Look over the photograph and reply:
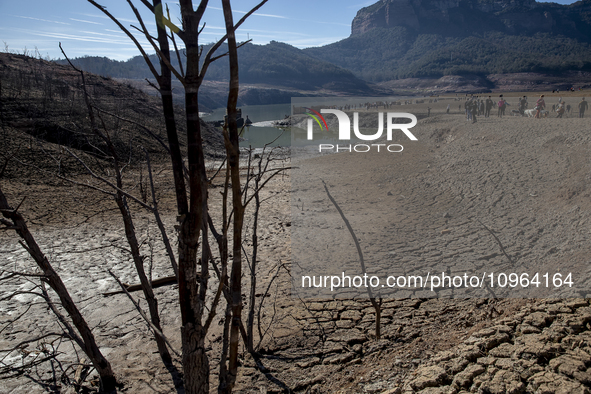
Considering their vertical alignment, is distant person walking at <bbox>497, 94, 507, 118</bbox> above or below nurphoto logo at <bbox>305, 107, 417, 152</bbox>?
above

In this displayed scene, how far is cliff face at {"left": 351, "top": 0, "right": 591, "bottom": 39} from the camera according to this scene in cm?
15338

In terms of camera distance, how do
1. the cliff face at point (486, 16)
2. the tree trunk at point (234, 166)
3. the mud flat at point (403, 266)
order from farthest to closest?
the cliff face at point (486, 16), the mud flat at point (403, 266), the tree trunk at point (234, 166)

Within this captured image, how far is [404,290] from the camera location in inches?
237

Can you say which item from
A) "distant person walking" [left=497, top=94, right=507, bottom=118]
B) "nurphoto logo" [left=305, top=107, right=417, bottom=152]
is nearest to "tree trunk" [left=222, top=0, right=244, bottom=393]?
"nurphoto logo" [left=305, top=107, right=417, bottom=152]

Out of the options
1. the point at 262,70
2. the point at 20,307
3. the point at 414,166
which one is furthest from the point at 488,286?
the point at 262,70

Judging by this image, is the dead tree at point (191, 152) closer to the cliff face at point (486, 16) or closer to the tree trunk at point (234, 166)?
the tree trunk at point (234, 166)

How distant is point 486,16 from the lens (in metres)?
176

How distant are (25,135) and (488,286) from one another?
55.0ft

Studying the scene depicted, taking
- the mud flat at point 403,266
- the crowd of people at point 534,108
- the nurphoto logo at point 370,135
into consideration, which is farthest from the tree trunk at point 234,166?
the crowd of people at point 534,108

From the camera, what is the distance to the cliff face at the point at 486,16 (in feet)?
503

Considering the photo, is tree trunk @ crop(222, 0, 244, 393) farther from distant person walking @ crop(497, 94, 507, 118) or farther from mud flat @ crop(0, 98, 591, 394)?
distant person walking @ crop(497, 94, 507, 118)

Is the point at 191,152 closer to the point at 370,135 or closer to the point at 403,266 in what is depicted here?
the point at 403,266

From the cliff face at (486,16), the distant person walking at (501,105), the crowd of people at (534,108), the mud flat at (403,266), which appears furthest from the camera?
the cliff face at (486,16)

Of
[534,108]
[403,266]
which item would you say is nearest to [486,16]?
[534,108]
